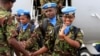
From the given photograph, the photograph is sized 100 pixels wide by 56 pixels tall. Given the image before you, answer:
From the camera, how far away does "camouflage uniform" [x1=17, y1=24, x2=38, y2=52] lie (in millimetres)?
8488

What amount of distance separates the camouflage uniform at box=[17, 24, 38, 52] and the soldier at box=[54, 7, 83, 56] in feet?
4.13

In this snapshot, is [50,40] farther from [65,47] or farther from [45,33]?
[65,47]

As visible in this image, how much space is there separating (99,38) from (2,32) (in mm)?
6851

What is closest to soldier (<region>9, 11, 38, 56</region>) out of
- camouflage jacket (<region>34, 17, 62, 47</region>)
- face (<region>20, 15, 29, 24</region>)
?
face (<region>20, 15, 29, 24</region>)

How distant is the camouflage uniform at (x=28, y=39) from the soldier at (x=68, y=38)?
1259 millimetres

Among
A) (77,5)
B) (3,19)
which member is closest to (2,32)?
(3,19)

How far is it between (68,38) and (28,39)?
1.87m

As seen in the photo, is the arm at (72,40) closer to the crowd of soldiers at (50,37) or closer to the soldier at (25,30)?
the crowd of soldiers at (50,37)

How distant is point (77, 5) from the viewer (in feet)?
43.7

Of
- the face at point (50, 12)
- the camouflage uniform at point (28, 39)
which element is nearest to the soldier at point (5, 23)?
the face at point (50, 12)

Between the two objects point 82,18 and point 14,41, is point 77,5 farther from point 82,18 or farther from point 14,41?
point 14,41

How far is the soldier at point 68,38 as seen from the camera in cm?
702

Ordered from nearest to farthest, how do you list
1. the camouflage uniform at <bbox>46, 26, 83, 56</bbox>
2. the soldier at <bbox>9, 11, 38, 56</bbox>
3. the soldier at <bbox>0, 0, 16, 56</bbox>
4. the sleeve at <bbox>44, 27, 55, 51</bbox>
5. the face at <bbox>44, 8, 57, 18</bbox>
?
1. the soldier at <bbox>0, 0, 16, 56</bbox>
2. the camouflage uniform at <bbox>46, 26, 83, 56</bbox>
3. the sleeve at <bbox>44, 27, 55, 51</bbox>
4. the face at <bbox>44, 8, 57, 18</bbox>
5. the soldier at <bbox>9, 11, 38, 56</bbox>

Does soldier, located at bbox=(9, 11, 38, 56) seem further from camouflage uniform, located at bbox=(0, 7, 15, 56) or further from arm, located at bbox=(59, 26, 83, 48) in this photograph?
arm, located at bbox=(59, 26, 83, 48)
